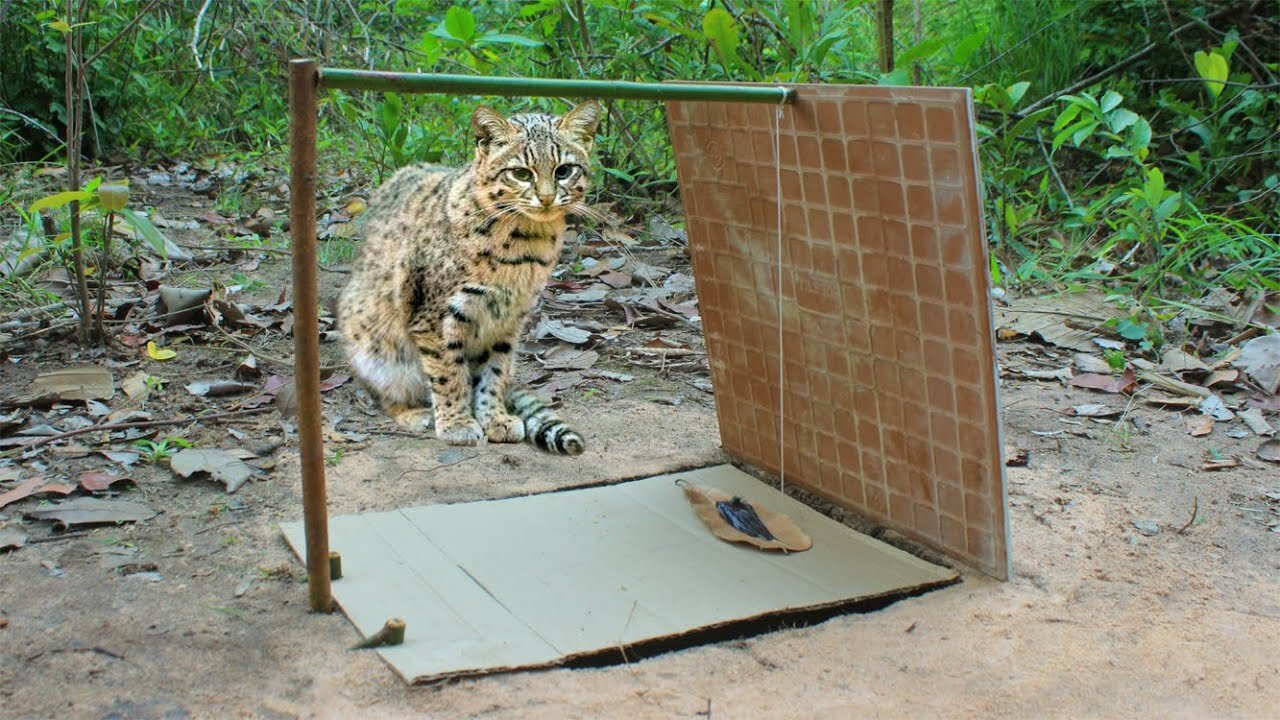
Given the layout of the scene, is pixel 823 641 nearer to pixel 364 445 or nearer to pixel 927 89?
pixel 927 89

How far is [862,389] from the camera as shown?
133 inches

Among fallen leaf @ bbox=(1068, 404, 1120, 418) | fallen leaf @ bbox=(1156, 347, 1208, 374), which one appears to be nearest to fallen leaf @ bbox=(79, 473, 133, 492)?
fallen leaf @ bbox=(1068, 404, 1120, 418)

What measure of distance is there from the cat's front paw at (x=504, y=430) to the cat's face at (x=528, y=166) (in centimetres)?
73

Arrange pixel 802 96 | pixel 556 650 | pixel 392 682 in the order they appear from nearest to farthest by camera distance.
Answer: pixel 392 682, pixel 556 650, pixel 802 96

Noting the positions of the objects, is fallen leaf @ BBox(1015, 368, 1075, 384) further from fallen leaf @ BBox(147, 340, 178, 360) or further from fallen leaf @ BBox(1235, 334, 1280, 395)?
fallen leaf @ BBox(147, 340, 178, 360)

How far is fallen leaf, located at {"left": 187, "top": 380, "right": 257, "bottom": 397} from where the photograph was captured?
14.2 feet

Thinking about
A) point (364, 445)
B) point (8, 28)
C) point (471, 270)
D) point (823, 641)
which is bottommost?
point (823, 641)

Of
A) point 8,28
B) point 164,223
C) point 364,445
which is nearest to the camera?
point 364,445

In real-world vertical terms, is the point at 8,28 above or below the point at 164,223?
above

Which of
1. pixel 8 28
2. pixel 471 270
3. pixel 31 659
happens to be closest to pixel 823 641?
pixel 31 659

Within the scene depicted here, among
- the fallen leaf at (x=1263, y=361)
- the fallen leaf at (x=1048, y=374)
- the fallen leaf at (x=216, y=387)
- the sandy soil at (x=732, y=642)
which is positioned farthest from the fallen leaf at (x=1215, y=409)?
the fallen leaf at (x=216, y=387)

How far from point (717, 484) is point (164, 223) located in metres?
3.80

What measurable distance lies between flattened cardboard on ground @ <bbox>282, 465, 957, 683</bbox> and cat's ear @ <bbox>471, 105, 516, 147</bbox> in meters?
1.36

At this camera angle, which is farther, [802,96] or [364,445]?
[364,445]
